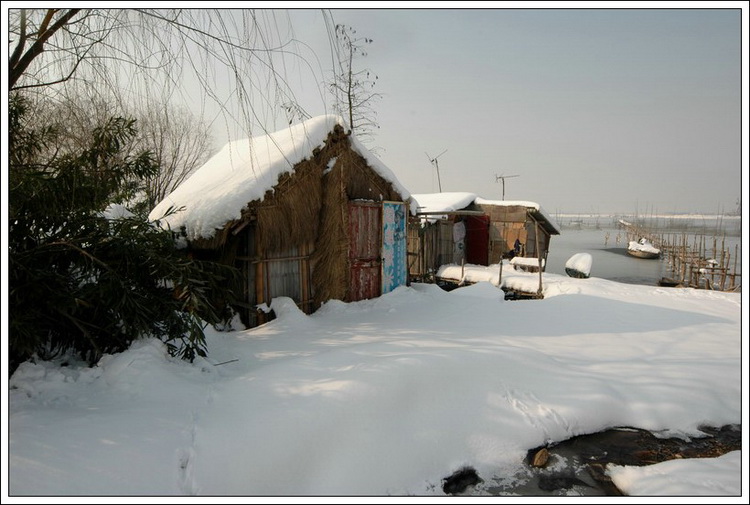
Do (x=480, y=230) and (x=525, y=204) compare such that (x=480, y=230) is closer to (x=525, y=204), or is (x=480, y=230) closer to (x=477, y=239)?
(x=477, y=239)

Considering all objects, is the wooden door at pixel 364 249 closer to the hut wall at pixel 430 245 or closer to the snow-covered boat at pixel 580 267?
the hut wall at pixel 430 245

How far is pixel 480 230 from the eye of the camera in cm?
2100

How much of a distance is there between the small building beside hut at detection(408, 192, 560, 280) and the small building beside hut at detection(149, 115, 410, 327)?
8208 mm

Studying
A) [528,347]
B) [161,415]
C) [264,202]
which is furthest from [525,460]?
[264,202]

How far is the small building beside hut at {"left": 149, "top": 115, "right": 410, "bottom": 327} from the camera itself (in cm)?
729

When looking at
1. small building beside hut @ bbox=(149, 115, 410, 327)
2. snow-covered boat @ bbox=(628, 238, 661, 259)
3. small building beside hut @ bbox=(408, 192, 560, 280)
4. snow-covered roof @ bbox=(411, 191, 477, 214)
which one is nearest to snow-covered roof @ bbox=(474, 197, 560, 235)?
small building beside hut @ bbox=(408, 192, 560, 280)

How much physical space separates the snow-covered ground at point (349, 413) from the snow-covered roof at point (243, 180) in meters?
2.13

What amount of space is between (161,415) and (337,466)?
5.46 feet

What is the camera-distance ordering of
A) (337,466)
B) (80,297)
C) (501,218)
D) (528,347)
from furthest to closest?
(501,218) → (528,347) → (80,297) → (337,466)

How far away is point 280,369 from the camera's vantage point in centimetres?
450

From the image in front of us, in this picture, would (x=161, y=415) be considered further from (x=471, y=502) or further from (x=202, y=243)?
(x=202, y=243)

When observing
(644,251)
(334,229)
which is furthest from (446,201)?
(644,251)

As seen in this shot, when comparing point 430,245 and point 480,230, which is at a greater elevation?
point 480,230

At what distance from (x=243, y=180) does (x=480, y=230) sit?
15961 millimetres
